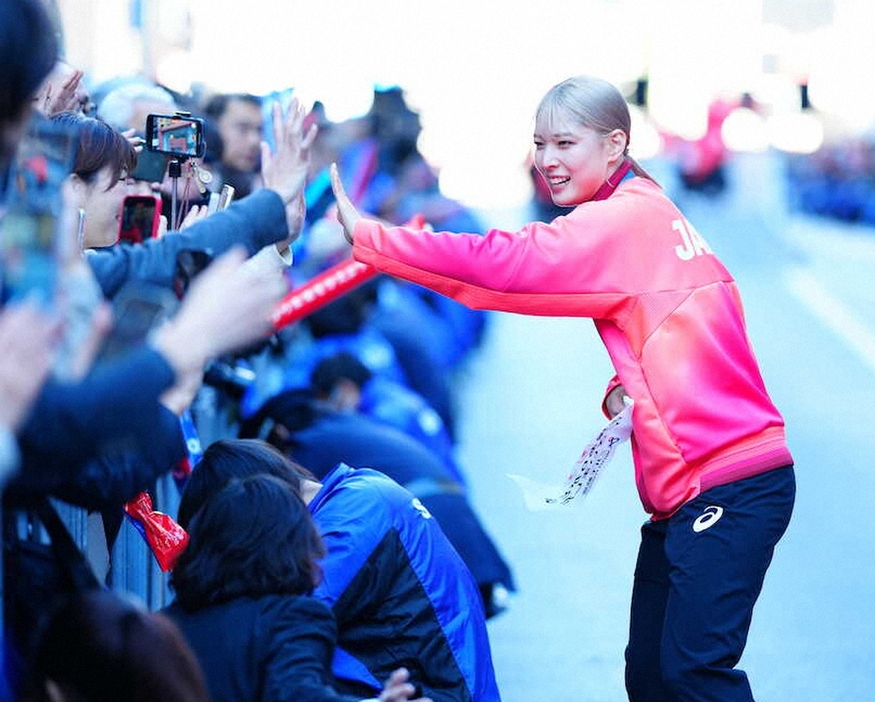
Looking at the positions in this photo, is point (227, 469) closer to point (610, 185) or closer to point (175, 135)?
point (175, 135)

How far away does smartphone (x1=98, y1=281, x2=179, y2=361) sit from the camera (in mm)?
2824

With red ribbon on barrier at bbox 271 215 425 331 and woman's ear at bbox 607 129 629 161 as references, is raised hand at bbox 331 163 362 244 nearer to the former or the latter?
woman's ear at bbox 607 129 629 161

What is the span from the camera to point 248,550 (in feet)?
11.4

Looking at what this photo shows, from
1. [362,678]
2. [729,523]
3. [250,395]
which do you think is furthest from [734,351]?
[250,395]

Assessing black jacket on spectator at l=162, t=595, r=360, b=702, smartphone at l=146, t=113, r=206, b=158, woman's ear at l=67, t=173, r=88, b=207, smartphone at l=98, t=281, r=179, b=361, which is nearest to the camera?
smartphone at l=98, t=281, r=179, b=361

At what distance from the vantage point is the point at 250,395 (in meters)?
7.40

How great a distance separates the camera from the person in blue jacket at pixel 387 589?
4098 millimetres

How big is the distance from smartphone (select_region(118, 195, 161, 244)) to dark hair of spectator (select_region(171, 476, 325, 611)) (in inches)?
38.4

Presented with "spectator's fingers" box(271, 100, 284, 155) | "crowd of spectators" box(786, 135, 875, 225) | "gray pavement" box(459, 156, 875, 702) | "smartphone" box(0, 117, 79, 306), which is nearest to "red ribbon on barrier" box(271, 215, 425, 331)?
"spectator's fingers" box(271, 100, 284, 155)

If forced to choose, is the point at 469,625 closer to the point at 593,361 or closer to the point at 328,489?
the point at 328,489

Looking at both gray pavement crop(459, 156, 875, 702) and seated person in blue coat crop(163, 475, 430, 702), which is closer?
seated person in blue coat crop(163, 475, 430, 702)

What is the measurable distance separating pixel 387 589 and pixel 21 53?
200 centimetres

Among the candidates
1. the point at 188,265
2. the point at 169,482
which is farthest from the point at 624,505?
the point at 188,265

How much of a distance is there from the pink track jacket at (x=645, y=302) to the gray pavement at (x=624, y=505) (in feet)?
7.73
